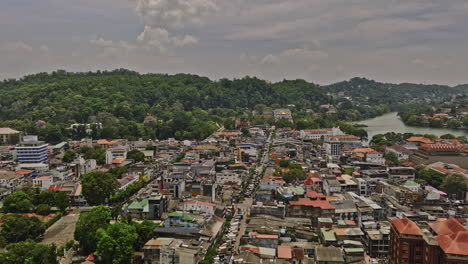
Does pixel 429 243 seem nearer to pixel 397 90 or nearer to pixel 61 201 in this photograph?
pixel 61 201

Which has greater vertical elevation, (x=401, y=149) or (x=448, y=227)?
(x=401, y=149)

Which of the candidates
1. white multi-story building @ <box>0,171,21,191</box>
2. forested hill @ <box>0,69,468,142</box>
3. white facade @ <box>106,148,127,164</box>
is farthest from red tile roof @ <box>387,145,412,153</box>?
white multi-story building @ <box>0,171,21,191</box>

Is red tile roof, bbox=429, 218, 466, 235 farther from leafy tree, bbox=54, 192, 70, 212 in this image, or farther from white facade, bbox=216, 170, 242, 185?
leafy tree, bbox=54, 192, 70, 212

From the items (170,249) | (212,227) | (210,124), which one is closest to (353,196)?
(212,227)

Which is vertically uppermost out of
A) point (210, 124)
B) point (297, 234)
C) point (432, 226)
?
point (210, 124)

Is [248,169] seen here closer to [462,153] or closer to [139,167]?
[139,167]

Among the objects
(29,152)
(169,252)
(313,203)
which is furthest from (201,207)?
(29,152)

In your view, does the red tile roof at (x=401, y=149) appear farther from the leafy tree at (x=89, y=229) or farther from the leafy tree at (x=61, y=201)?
the leafy tree at (x=61, y=201)
